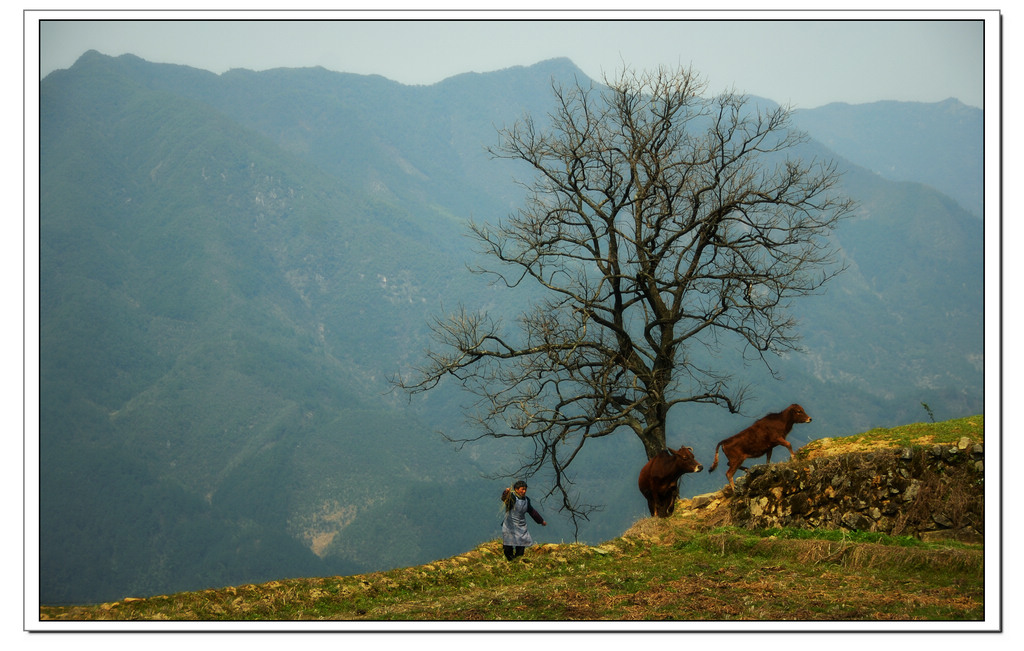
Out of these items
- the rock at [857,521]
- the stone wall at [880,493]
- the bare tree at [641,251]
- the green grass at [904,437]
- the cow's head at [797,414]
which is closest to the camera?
the stone wall at [880,493]

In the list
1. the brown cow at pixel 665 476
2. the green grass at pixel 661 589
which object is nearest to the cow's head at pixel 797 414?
the brown cow at pixel 665 476

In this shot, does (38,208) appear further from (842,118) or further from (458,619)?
(842,118)

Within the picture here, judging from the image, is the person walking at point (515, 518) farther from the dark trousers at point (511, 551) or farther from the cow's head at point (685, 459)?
the cow's head at point (685, 459)

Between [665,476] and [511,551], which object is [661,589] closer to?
[511,551]

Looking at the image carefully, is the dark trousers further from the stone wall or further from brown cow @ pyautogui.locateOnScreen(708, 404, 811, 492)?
brown cow @ pyautogui.locateOnScreen(708, 404, 811, 492)

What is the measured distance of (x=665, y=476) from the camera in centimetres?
1681

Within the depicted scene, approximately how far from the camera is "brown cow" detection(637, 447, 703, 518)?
1659 centimetres

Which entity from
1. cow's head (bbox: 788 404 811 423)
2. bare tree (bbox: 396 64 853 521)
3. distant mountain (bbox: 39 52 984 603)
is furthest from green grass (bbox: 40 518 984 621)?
distant mountain (bbox: 39 52 984 603)

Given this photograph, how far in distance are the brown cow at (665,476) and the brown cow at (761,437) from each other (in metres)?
0.82

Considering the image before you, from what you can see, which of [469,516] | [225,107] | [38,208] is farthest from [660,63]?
[225,107]

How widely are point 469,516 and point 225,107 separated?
125 meters

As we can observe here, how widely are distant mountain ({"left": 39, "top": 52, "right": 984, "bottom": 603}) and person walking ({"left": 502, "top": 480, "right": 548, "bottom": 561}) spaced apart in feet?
251

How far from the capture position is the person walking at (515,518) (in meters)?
13.7
